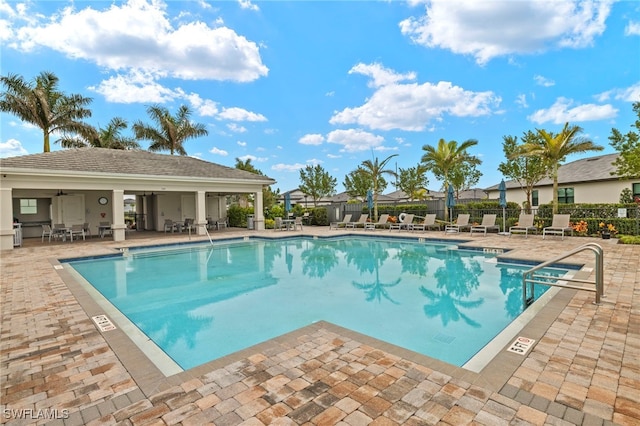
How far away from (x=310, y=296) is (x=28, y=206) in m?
18.9

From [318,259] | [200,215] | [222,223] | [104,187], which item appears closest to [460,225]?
[318,259]

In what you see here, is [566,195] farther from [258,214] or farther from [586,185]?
[258,214]

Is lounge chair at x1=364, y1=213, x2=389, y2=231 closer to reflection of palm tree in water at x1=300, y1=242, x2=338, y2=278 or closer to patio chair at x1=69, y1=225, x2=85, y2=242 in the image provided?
reflection of palm tree in water at x1=300, y1=242, x2=338, y2=278

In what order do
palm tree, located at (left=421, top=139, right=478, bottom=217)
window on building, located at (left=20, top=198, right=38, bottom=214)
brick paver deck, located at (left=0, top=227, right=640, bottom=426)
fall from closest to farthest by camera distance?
1. brick paver deck, located at (left=0, top=227, right=640, bottom=426)
2. window on building, located at (left=20, top=198, right=38, bottom=214)
3. palm tree, located at (left=421, top=139, right=478, bottom=217)

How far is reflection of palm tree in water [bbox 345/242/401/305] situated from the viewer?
7.16 m

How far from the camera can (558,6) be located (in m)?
10.2

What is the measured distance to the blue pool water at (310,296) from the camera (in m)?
4.90

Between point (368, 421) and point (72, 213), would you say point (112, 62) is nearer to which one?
point (72, 213)

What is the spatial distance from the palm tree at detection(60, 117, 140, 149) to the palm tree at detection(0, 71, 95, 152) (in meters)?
2.92

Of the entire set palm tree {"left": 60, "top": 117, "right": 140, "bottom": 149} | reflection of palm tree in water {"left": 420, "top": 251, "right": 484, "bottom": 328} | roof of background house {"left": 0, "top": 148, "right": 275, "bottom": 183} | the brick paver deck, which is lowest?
reflection of palm tree in water {"left": 420, "top": 251, "right": 484, "bottom": 328}

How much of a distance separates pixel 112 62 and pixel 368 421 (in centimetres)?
2313

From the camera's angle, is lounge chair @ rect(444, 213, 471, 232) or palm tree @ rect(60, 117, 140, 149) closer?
lounge chair @ rect(444, 213, 471, 232)

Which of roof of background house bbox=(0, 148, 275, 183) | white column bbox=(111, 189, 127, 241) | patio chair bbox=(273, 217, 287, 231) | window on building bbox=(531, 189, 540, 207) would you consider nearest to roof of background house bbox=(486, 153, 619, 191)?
→ window on building bbox=(531, 189, 540, 207)

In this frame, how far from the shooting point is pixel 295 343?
3.77 meters
